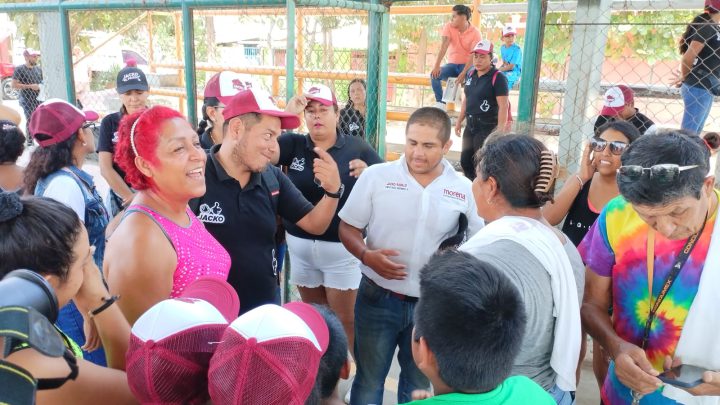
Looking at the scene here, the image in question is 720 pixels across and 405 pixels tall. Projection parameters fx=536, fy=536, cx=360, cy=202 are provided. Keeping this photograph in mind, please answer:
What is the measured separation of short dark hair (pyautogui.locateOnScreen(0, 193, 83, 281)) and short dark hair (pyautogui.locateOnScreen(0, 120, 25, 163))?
1640mm

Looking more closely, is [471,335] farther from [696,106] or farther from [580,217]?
[696,106]

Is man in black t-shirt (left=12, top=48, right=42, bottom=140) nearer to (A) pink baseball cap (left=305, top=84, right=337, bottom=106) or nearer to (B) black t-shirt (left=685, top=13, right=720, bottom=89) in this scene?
(A) pink baseball cap (left=305, top=84, right=337, bottom=106)

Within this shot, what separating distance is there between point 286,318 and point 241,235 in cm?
128

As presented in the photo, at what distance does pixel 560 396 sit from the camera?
5.84 ft

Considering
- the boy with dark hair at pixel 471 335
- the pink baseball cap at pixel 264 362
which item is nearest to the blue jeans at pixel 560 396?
the boy with dark hair at pixel 471 335

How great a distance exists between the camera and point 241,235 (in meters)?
2.31

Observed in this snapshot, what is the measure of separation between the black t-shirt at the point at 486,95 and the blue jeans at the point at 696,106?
166cm

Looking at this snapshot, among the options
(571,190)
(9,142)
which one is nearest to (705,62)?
(571,190)

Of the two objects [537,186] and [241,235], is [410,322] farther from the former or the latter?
[537,186]

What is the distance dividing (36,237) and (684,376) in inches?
74.4

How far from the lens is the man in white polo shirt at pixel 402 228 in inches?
99.4

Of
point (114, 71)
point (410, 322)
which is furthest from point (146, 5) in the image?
point (114, 71)

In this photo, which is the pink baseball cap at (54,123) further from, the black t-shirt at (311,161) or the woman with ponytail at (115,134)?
the black t-shirt at (311,161)

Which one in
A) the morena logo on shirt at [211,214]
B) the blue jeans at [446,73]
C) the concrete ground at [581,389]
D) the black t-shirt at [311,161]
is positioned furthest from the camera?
the blue jeans at [446,73]
